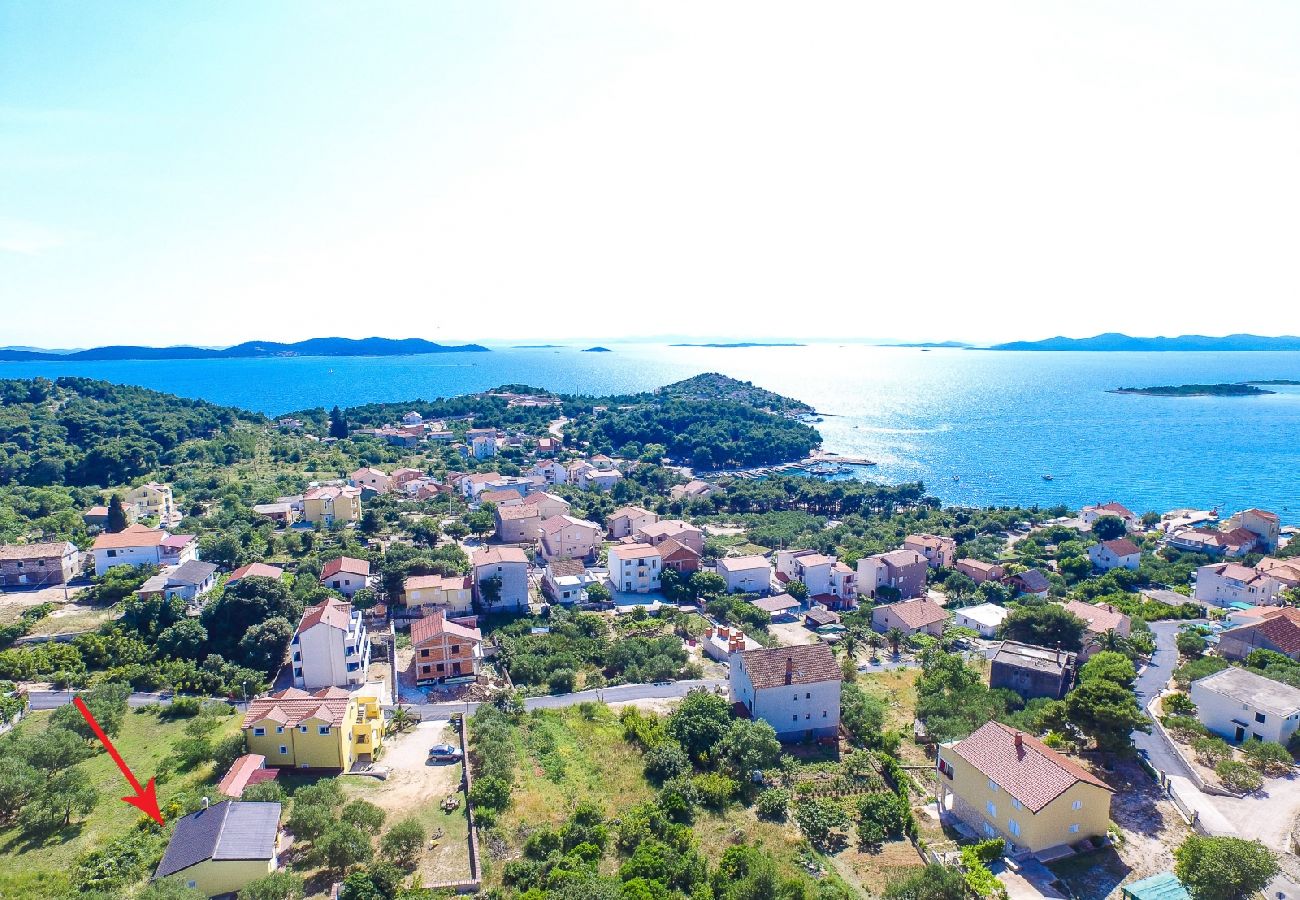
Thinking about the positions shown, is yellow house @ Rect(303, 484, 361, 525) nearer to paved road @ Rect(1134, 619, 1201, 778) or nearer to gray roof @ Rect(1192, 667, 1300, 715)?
paved road @ Rect(1134, 619, 1201, 778)

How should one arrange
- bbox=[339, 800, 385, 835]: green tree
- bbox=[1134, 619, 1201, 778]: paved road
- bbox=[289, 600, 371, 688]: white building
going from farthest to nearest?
1. bbox=[289, 600, 371, 688]: white building
2. bbox=[1134, 619, 1201, 778]: paved road
3. bbox=[339, 800, 385, 835]: green tree

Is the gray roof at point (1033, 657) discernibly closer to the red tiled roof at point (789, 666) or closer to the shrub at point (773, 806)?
the red tiled roof at point (789, 666)

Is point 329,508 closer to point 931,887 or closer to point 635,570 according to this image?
point 635,570

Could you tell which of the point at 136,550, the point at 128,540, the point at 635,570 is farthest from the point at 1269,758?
the point at 128,540

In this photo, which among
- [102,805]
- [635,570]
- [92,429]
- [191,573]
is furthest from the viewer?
[92,429]

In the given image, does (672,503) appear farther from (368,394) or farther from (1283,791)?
(368,394)


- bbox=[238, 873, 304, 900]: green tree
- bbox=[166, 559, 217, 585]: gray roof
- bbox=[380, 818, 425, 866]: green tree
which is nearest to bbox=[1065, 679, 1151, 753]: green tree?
bbox=[380, 818, 425, 866]: green tree

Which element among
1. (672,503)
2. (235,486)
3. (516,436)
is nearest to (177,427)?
(235,486)
